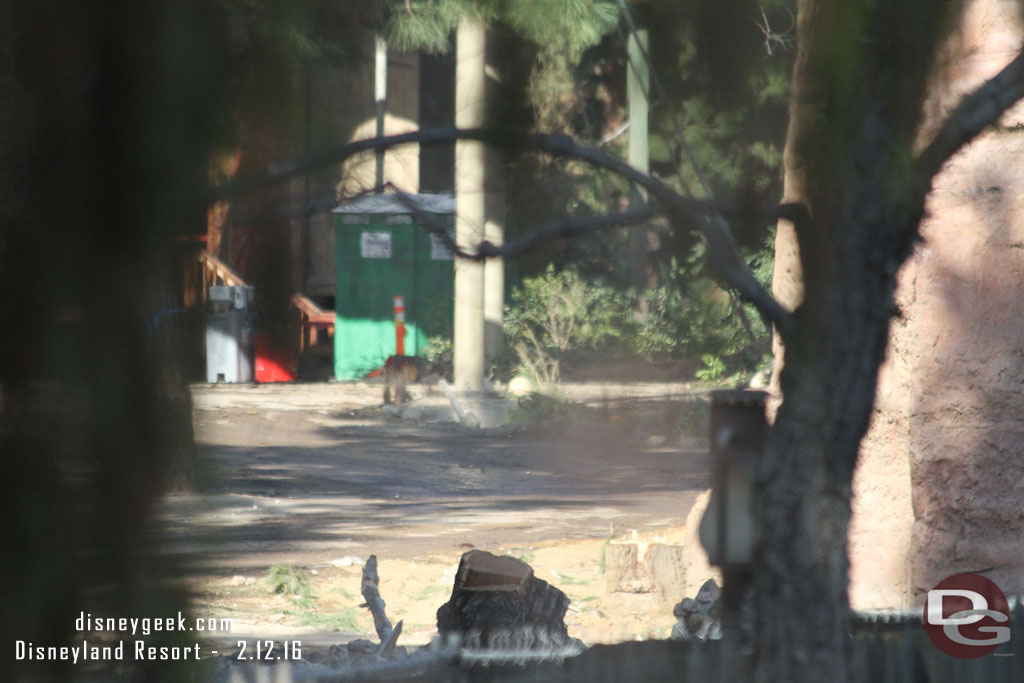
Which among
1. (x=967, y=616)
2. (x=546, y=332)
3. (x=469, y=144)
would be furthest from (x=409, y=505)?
(x=469, y=144)

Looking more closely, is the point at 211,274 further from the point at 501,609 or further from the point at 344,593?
the point at 344,593

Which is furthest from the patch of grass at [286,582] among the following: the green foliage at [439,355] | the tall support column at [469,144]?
the green foliage at [439,355]

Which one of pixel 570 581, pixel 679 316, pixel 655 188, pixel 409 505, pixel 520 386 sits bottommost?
pixel 570 581

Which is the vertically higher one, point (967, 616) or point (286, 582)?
point (967, 616)

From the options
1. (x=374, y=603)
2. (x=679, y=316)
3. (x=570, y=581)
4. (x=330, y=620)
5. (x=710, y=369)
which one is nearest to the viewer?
(x=679, y=316)

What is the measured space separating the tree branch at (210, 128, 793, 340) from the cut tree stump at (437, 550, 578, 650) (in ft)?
5.49

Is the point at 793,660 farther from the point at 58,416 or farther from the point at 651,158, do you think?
the point at 58,416

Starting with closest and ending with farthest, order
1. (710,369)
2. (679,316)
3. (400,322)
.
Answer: (679,316) → (710,369) → (400,322)

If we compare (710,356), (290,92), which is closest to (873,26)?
(710,356)

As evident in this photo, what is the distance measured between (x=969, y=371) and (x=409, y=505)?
12.8 feet

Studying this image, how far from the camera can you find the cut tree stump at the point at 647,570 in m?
4.98

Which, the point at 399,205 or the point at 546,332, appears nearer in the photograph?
the point at 399,205

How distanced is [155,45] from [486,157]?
0.64 metres

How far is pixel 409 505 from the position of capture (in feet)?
23.1
